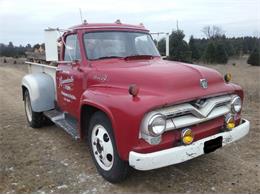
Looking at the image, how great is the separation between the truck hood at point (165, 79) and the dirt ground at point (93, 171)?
1.20 meters

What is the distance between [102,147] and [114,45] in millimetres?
1876

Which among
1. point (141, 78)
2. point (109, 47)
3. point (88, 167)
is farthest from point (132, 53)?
point (88, 167)

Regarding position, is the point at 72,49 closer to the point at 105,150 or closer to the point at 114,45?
the point at 114,45

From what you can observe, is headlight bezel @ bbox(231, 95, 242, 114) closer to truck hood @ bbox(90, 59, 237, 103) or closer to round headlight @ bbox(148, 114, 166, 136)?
truck hood @ bbox(90, 59, 237, 103)

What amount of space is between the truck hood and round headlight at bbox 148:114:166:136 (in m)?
0.24

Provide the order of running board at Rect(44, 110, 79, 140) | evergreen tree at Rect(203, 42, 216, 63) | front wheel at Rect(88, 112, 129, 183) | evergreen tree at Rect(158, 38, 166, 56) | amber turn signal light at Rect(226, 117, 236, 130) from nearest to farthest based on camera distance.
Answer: front wheel at Rect(88, 112, 129, 183) → amber turn signal light at Rect(226, 117, 236, 130) → running board at Rect(44, 110, 79, 140) → evergreen tree at Rect(158, 38, 166, 56) → evergreen tree at Rect(203, 42, 216, 63)

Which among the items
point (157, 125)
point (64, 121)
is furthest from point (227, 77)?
point (64, 121)

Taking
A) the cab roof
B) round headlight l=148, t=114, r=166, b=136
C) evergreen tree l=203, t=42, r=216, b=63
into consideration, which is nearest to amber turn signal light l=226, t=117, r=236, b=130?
round headlight l=148, t=114, r=166, b=136

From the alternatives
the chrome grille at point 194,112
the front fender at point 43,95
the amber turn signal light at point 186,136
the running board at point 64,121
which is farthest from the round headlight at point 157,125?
the front fender at point 43,95

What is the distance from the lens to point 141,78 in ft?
15.0

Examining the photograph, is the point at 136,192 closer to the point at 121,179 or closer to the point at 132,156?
the point at 121,179

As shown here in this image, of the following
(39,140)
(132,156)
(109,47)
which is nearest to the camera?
(132,156)

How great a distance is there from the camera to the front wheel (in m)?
4.48

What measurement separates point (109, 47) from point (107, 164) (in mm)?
1994
